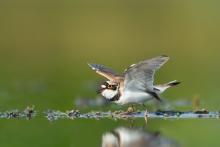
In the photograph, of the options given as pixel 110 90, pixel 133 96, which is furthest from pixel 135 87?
pixel 110 90

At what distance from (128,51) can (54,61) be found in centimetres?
366

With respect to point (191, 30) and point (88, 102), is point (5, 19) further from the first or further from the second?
point (88, 102)

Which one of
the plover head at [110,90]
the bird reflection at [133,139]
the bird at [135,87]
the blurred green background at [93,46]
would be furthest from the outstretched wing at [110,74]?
the bird reflection at [133,139]

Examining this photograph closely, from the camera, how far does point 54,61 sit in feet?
74.7

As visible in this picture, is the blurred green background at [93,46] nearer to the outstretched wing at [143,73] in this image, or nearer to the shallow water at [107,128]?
the shallow water at [107,128]

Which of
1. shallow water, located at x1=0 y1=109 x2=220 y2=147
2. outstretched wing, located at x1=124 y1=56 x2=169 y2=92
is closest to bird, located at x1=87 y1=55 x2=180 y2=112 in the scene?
outstretched wing, located at x1=124 y1=56 x2=169 y2=92

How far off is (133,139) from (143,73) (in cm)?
195

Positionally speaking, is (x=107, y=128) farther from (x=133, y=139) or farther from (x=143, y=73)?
(x=143, y=73)

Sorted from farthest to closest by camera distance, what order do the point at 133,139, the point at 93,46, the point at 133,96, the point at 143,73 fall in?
the point at 93,46 → the point at 133,96 → the point at 143,73 → the point at 133,139

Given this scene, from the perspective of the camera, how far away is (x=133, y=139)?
10188 millimetres

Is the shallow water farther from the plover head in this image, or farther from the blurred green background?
the plover head

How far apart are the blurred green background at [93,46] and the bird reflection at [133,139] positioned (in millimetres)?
282

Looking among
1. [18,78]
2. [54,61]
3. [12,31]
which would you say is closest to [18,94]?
[18,78]

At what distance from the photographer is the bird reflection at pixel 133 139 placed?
32.0 feet
